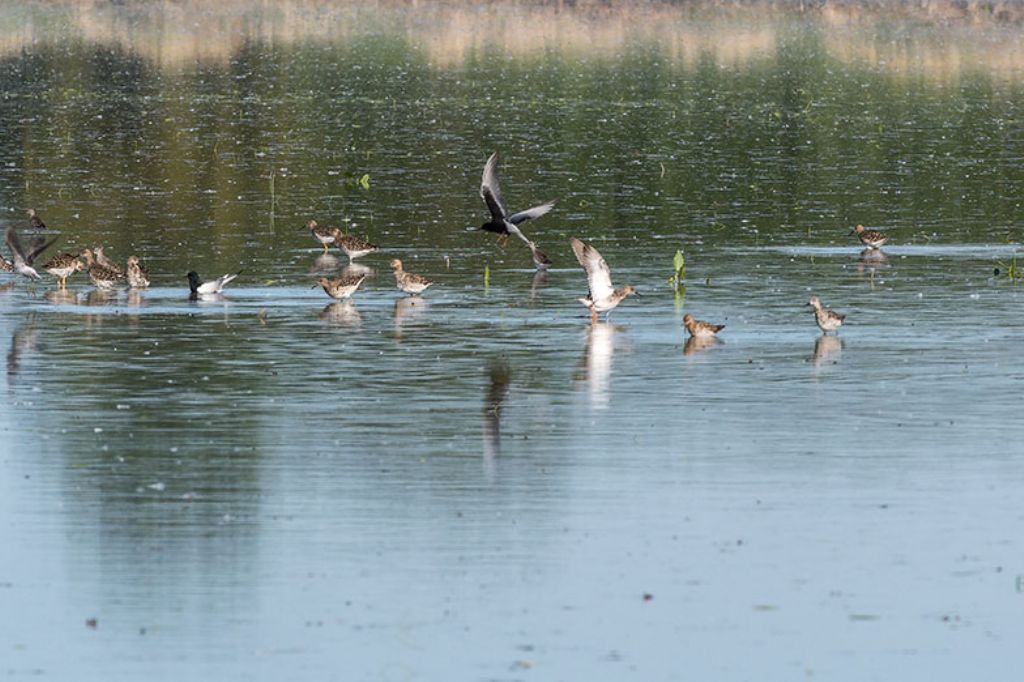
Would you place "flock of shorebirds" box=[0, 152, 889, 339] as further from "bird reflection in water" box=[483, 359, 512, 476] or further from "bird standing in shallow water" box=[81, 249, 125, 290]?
"bird reflection in water" box=[483, 359, 512, 476]

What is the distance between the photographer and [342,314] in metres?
27.3

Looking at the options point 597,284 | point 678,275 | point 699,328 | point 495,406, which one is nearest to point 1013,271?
point 678,275

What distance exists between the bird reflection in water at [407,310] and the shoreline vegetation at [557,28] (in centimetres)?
5352

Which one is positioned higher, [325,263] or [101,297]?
[325,263]

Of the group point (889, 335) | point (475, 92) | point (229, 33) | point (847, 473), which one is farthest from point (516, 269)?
point (229, 33)

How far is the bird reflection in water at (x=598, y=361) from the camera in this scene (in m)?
21.5

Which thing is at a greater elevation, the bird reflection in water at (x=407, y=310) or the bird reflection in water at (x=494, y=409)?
the bird reflection in water at (x=407, y=310)

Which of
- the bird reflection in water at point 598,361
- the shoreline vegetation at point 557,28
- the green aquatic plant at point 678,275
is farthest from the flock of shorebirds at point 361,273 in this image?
the shoreline vegetation at point 557,28

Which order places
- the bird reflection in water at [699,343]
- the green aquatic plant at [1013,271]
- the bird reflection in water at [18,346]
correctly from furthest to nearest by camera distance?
the green aquatic plant at [1013,271] → the bird reflection in water at [699,343] → the bird reflection in water at [18,346]

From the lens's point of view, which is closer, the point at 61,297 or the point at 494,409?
the point at 494,409

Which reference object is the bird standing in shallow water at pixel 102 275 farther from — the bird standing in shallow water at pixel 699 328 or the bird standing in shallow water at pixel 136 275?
the bird standing in shallow water at pixel 699 328

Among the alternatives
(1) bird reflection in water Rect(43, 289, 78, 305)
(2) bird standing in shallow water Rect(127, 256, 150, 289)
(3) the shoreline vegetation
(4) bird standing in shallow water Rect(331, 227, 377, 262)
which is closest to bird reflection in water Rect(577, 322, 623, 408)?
(2) bird standing in shallow water Rect(127, 256, 150, 289)

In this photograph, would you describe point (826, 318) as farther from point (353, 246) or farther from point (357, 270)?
point (353, 246)

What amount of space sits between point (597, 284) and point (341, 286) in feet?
12.2
